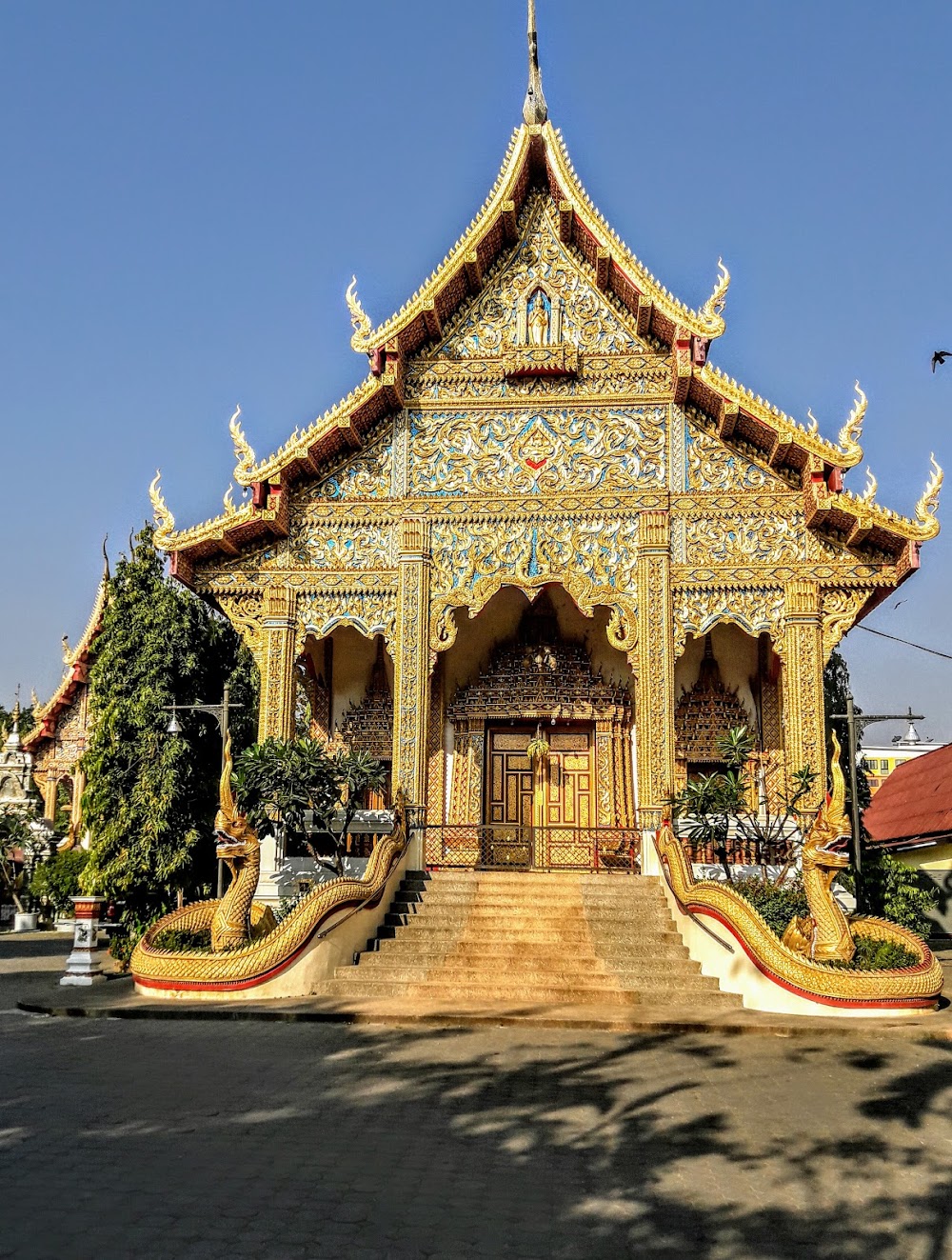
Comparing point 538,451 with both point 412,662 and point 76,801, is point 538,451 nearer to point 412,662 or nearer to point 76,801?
point 412,662

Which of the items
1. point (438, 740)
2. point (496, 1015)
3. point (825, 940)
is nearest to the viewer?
point (496, 1015)

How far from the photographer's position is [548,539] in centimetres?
1377

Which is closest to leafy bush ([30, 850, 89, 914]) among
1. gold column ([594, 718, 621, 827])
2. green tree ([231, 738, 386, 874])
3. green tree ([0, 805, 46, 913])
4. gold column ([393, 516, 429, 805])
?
green tree ([0, 805, 46, 913])

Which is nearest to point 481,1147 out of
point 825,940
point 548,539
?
point 825,940

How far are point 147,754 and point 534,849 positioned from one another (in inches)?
201

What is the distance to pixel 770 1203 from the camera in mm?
4707

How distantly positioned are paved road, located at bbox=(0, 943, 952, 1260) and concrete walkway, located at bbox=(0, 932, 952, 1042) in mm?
332

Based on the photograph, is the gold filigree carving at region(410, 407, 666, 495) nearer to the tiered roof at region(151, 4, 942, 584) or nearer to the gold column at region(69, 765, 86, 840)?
the tiered roof at region(151, 4, 942, 584)

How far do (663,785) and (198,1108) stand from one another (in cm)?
775

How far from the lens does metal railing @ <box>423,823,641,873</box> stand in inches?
562

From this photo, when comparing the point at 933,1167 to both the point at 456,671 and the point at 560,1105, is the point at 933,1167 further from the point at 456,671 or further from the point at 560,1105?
the point at 456,671

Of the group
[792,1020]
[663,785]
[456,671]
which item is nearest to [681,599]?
[663,785]

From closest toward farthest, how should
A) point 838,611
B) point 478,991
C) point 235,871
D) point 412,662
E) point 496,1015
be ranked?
point 496,1015 → point 478,991 → point 235,871 → point 838,611 → point 412,662

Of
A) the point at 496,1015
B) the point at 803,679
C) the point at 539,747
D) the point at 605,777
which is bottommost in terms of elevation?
the point at 496,1015
